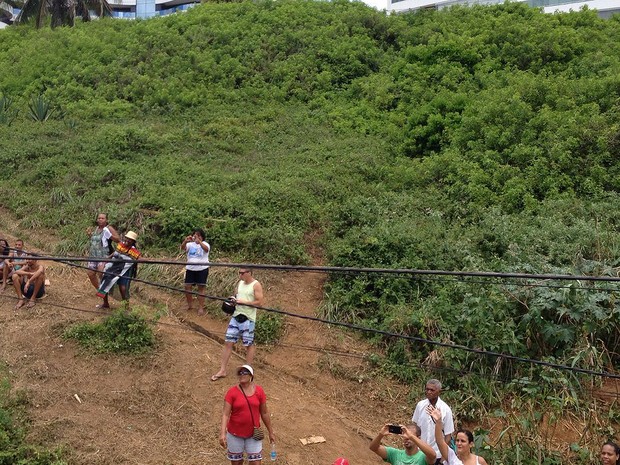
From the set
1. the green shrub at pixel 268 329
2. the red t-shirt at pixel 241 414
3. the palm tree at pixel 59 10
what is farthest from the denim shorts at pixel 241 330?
the palm tree at pixel 59 10

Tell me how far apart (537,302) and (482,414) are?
1625 millimetres

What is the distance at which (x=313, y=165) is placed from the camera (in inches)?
617

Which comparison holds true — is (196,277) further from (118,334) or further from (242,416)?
(242,416)

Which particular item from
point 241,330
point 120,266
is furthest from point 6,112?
point 241,330

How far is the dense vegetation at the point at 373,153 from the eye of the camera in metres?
9.60

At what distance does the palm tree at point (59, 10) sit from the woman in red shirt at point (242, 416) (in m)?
25.7

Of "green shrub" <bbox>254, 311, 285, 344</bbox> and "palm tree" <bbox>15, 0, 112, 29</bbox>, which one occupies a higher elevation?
"palm tree" <bbox>15, 0, 112, 29</bbox>

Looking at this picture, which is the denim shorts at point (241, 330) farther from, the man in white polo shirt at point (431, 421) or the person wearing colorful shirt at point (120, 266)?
the man in white polo shirt at point (431, 421)

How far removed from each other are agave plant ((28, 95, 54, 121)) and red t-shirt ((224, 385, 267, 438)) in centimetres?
1525

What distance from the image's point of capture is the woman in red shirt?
6438 mm

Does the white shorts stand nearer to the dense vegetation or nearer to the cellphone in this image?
the cellphone

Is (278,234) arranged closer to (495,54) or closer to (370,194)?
(370,194)

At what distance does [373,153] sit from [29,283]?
8.63 metres

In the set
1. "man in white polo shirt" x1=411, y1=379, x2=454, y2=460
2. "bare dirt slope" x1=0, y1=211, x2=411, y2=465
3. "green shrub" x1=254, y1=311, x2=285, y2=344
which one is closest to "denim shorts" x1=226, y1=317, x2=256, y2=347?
"bare dirt slope" x1=0, y1=211, x2=411, y2=465
